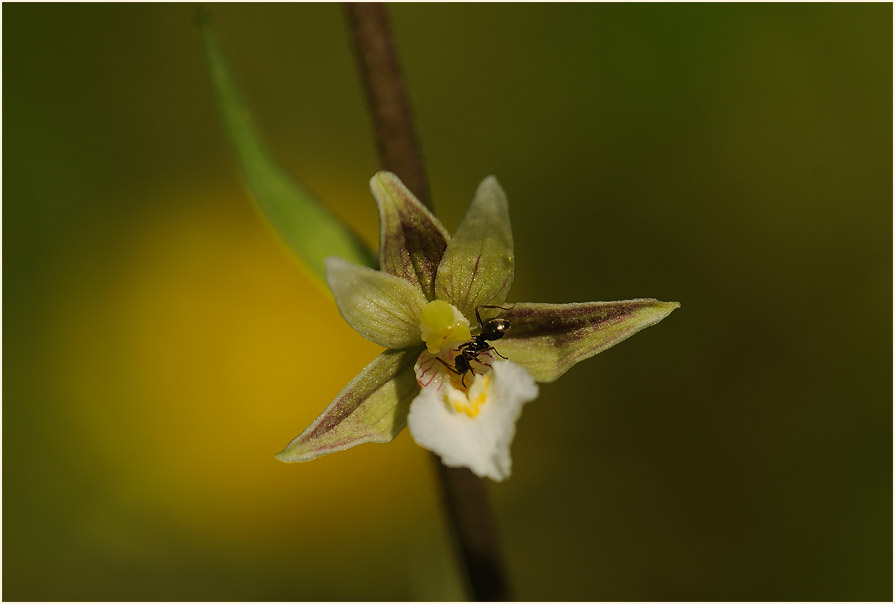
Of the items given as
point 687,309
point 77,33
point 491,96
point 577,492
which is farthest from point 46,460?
point 687,309

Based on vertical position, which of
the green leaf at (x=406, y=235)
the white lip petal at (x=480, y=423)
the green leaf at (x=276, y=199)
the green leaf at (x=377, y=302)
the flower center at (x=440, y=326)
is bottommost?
the white lip petal at (x=480, y=423)

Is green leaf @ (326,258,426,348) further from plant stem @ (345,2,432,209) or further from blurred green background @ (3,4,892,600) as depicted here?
blurred green background @ (3,4,892,600)

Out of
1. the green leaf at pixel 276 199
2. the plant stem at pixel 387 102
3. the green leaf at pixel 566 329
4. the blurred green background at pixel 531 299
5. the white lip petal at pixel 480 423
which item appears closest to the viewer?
the white lip petal at pixel 480 423

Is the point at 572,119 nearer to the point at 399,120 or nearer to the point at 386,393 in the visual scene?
the point at 399,120

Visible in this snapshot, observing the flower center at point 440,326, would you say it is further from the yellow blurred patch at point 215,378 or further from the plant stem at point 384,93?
the yellow blurred patch at point 215,378

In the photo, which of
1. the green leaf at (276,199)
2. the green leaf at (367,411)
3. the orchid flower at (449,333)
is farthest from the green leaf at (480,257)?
the green leaf at (276,199)

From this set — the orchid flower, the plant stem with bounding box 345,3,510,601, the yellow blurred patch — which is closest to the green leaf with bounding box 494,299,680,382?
the orchid flower
